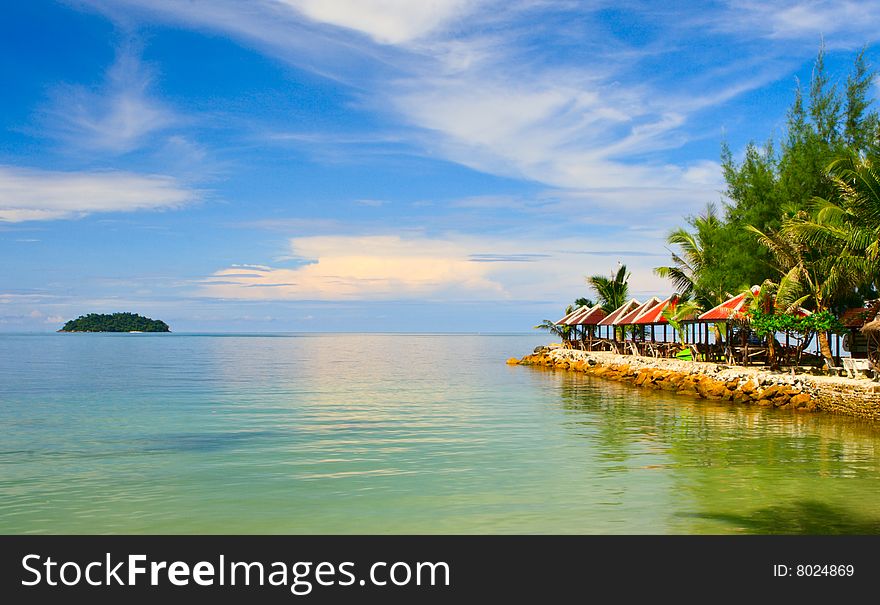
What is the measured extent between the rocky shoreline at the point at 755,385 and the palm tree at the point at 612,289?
434 inches

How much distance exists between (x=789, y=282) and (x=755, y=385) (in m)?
4.27

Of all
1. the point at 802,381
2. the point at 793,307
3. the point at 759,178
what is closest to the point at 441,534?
the point at 802,381

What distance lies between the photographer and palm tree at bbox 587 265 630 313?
49594mm

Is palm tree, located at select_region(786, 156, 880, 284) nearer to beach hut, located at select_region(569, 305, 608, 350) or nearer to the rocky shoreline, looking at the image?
the rocky shoreline

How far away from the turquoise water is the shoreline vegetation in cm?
240

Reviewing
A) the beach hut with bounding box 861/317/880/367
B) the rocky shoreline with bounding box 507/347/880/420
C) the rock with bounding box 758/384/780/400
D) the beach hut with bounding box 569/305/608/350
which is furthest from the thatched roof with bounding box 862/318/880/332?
the beach hut with bounding box 569/305/608/350

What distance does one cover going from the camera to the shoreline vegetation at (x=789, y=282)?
906 inches

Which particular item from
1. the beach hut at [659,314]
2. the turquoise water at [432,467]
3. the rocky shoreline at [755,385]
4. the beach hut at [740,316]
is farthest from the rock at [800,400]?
the beach hut at [659,314]

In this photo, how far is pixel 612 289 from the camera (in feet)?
163

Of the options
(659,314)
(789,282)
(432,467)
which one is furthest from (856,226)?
(432,467)
